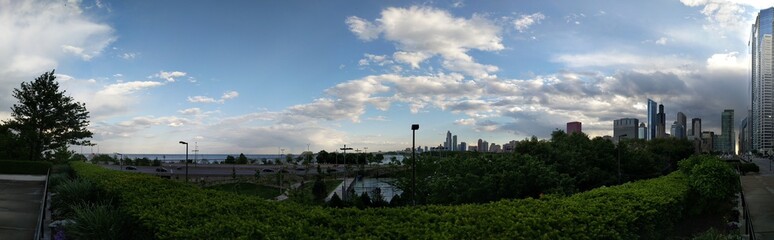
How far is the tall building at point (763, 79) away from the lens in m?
145

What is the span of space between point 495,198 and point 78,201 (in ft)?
35.4

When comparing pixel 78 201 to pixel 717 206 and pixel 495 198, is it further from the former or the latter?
pixel 717 206

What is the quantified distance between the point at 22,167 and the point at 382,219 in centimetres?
3465

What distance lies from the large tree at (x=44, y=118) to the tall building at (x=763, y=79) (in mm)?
170382

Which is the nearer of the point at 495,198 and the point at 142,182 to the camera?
the point at 142,182

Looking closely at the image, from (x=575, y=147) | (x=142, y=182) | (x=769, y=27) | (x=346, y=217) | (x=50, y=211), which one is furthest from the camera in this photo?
(x=769, y=27)

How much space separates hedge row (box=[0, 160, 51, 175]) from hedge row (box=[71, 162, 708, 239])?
28.8 metres

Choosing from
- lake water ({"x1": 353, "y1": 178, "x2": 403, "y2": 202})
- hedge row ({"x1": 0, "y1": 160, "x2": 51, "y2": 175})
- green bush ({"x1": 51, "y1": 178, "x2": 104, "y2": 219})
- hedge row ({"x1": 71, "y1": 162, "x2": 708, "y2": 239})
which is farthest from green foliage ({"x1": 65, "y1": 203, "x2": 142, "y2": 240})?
hedge row ({"x1": 0, "y1": 160, "x2": 51, "y2": 175})

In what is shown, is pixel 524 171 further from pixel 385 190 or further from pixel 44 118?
pixel 44 118

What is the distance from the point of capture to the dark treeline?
14.3 m

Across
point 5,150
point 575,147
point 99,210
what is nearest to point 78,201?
point 99,210

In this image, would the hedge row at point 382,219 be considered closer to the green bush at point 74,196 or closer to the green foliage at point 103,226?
the green foliage at point 103,226

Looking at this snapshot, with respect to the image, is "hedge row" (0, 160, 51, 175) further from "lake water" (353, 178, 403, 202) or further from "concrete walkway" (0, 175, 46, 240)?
"lake water" (353, 178, 403, 202)

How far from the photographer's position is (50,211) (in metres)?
13.0
